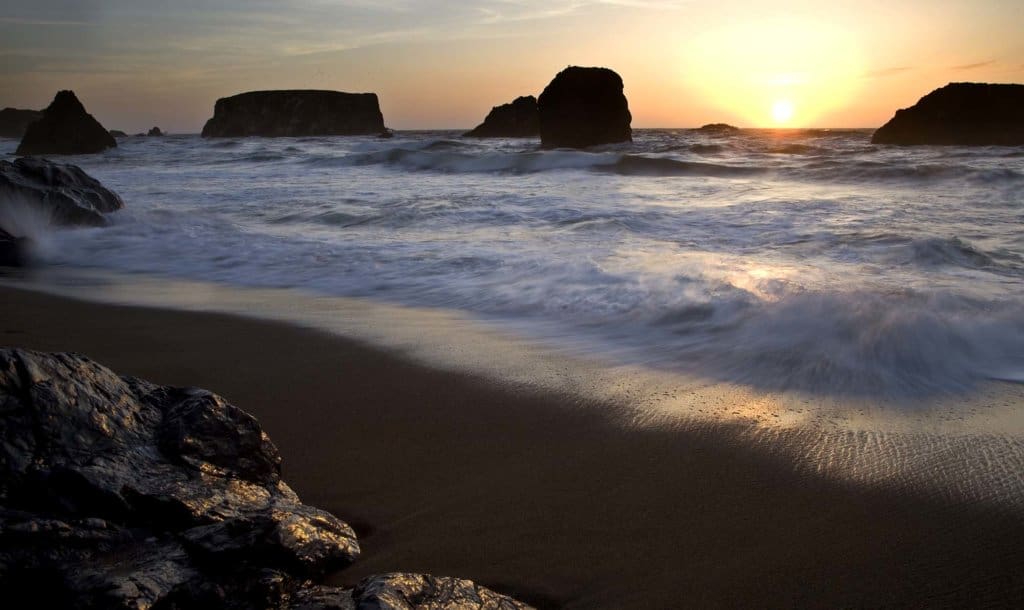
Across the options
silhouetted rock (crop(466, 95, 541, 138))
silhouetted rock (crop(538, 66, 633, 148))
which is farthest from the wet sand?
silhouetted rock (crop(466, 95, 541, 138))

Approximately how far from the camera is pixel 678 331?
4121mm

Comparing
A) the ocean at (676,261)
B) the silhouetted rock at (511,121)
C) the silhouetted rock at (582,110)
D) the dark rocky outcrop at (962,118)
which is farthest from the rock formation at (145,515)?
the silhouetted rock at (511,121)

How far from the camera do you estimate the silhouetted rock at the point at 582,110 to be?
36.3m

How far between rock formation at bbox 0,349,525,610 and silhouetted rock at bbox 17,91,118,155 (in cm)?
4013

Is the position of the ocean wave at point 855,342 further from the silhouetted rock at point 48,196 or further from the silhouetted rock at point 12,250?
the silhouetted rock at point 48,196

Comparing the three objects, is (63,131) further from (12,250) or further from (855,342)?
(855,342)

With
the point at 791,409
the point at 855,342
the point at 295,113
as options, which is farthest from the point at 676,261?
the point at 295,113

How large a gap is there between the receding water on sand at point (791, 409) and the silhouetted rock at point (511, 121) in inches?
2298

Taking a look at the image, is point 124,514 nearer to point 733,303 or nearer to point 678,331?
point 678,331

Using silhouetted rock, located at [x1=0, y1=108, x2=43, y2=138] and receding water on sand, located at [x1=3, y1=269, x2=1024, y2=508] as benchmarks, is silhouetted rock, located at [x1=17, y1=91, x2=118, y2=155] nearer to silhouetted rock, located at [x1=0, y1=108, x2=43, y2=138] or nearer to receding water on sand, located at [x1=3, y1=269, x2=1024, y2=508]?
receding water on sand, located at [x1=3, y1=269, x2=1024, y2=508]

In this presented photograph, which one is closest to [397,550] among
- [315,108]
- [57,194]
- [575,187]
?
[57,194]

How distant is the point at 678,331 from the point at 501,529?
2.40 metres

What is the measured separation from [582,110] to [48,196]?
30787mm

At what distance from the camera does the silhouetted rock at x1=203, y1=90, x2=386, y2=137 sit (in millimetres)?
84000
